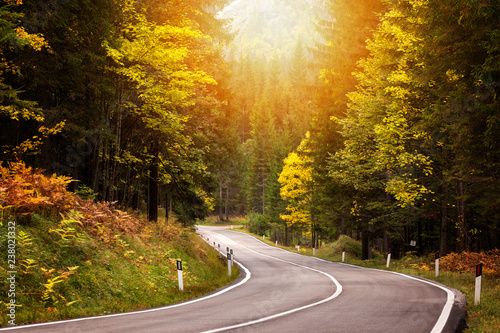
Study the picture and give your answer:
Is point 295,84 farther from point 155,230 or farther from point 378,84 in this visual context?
point 155,230

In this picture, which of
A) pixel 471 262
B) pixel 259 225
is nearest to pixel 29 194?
pixel 471 262

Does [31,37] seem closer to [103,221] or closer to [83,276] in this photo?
[103,221]

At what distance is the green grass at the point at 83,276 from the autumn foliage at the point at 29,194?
0.39m

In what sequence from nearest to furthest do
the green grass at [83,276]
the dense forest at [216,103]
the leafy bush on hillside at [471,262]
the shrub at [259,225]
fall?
the green grass at [83,276], the dense forest at [216,103], the leafy bush on hillside at [471,262], the shrub at [259,225]

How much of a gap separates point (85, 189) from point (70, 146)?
1.69 meters

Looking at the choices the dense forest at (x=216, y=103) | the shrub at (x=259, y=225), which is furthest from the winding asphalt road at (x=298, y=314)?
the shrub at (x=259, y=225)

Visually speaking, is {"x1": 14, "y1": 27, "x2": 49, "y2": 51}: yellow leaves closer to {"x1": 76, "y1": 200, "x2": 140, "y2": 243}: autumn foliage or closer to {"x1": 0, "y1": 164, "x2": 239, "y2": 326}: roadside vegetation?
{"x1": 0, "y1": 164, "x2": 239, "y2": 326}: roadside vegetation

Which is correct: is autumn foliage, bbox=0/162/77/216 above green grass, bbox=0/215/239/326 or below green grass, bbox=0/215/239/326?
above

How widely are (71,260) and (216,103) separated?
1162cm

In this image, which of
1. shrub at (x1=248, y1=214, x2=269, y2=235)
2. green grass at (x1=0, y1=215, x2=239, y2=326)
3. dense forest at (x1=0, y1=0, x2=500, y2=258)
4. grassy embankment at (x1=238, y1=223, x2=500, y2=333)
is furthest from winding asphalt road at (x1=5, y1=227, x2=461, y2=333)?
shrub at (x1=248, y1=214, x2=269, y2=235)

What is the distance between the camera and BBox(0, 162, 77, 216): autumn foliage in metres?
9.06

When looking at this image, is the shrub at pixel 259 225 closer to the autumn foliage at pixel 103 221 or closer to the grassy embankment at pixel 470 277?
the grassy embankment at pixel 470 277

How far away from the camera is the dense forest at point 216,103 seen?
34.4 ft

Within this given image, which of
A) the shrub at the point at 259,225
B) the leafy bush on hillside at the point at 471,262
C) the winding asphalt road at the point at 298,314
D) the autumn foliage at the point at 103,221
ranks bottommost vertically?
the shrub at the point at 259,225
